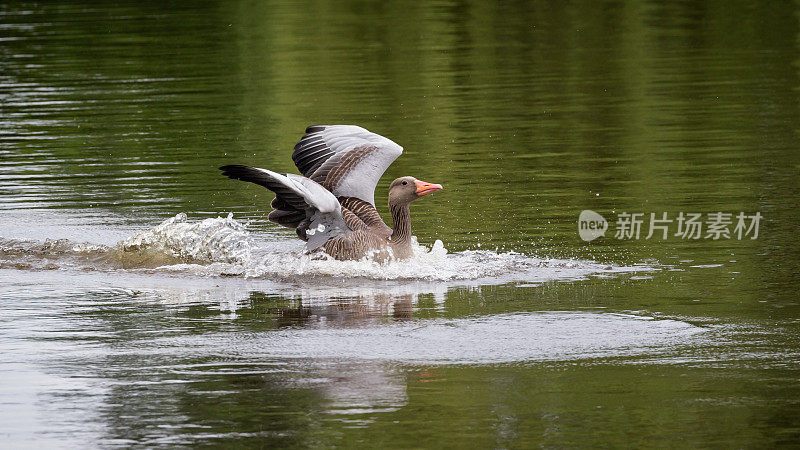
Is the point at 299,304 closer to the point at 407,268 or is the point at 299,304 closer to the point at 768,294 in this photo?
the point at 407,268

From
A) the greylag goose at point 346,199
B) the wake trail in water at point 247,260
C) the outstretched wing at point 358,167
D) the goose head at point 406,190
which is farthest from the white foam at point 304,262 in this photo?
the outstretched wing at point 358,167

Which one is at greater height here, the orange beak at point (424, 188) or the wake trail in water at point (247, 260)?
the orange beak at point (424, 188)

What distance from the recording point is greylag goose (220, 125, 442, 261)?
38.4 feet

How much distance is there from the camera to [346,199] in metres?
12.8

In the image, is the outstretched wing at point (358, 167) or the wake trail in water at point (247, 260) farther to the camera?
the outstretched wing at point (358, 167)

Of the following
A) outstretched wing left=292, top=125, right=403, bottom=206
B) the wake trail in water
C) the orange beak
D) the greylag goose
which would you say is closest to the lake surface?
the wake trail in water

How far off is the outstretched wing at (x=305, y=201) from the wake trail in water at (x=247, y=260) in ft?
0.75

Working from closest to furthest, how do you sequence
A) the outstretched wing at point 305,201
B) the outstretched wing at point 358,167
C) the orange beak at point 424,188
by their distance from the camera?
the outstretched wing at point 305,201, the orange beak at point 424,188, the outstretched wing at point 358,167

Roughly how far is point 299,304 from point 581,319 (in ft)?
7.60

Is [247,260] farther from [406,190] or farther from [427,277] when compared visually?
[427,277]

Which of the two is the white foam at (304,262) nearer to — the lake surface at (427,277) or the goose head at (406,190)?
the lake surface at (427,277)

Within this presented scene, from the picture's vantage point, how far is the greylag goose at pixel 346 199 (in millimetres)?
11719

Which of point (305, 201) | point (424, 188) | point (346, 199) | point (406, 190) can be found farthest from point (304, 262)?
point (424, 188)

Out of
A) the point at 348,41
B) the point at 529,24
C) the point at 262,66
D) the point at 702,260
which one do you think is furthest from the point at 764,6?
the point at 702,260
